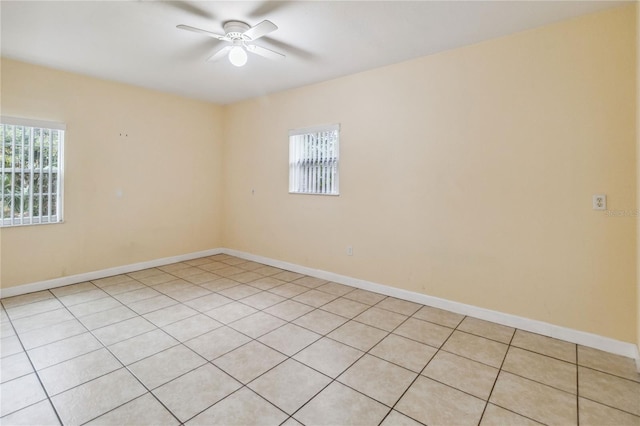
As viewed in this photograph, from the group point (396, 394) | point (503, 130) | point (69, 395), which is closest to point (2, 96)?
point (69, 395)

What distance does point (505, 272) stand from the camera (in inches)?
114

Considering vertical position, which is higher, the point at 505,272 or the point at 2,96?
the point at 2,96

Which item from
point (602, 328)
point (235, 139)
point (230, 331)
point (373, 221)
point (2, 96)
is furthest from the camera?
point (235, 139)

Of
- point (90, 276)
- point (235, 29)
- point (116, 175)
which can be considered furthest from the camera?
point (116, 175)

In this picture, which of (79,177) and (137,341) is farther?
(79,177)

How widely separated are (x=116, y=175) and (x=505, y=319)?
16.6ft

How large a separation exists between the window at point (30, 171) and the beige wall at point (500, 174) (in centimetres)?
318

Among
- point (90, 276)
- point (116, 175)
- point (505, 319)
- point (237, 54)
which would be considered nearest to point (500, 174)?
point (505, 319)

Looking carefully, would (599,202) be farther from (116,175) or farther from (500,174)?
(116,175)

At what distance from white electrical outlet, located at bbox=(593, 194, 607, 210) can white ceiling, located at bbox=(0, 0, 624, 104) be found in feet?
4.73

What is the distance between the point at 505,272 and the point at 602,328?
2.53 feet

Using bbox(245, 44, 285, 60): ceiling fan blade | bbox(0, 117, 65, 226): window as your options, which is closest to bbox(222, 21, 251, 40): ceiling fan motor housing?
bbox(245, 44, 285, 60): ceiling fan blade

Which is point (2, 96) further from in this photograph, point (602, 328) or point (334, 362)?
point (602, 328)

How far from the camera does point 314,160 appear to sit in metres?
4.38
